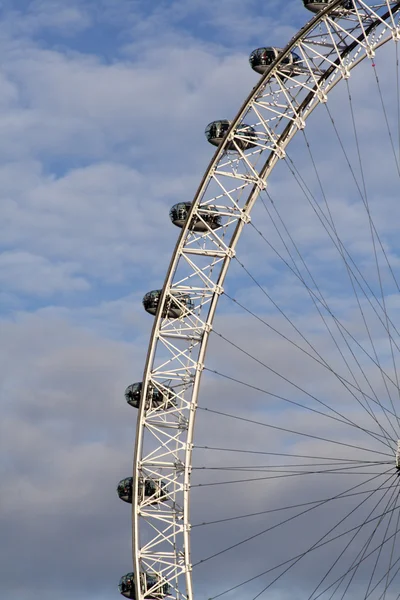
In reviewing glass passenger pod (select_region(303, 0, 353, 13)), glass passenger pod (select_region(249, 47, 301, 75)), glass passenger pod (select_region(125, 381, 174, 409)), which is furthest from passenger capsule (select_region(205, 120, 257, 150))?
glass passenger pod (select_region(125, 381, 174, 409))

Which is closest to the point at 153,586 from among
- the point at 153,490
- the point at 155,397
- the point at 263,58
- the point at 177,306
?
the point at 153,490

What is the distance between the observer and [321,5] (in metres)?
64.9

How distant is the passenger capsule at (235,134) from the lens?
66625 mm

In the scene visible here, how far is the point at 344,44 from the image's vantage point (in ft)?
212

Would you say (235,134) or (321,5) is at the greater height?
(321,5)

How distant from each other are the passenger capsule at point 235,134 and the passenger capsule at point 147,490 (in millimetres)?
11524

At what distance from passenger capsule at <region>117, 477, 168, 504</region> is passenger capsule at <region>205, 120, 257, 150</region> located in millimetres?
11524

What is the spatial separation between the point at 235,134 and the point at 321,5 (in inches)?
206

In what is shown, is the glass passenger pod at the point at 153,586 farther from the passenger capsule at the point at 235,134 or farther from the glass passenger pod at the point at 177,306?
the passenger capsule at the point at 235,134

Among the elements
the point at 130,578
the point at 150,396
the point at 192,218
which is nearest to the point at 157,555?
the point at 130,578

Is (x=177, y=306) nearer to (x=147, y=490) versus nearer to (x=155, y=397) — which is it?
(x=155, y=397)

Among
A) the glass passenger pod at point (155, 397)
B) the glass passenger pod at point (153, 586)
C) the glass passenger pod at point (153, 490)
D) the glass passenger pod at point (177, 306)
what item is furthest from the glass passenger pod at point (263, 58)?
the glass passenger pod at point (153, 586)

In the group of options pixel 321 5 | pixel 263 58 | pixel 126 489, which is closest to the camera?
pixel 321 5

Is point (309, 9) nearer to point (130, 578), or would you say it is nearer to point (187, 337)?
point (187, 337)
